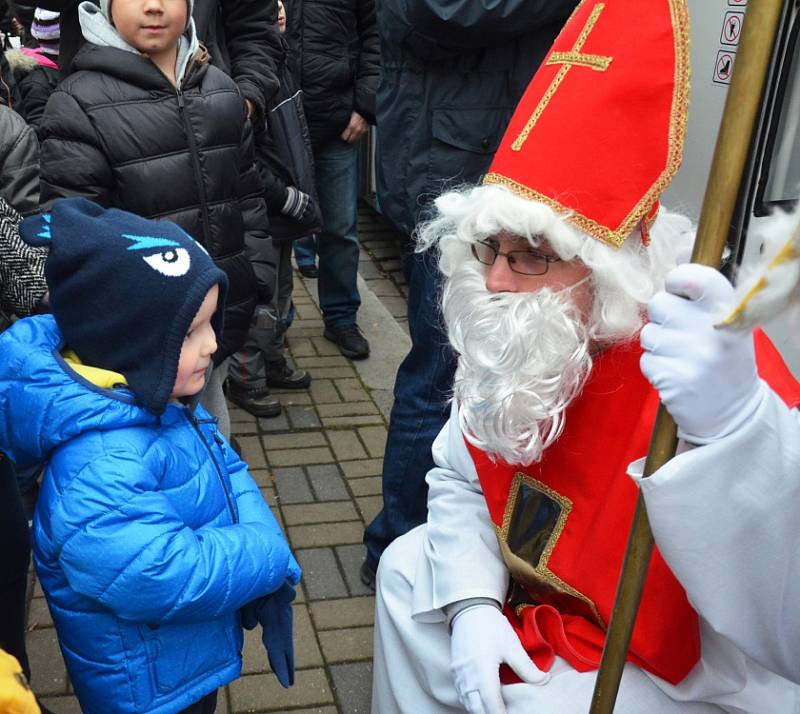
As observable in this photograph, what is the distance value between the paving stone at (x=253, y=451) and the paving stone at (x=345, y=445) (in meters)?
0.31

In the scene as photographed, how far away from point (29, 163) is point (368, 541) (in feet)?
5.31

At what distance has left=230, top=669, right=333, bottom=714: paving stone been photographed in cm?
257

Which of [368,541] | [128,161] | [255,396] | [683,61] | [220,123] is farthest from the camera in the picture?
[255,396]

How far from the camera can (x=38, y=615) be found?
2.85 metres

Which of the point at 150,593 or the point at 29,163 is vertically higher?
the point at 29,163

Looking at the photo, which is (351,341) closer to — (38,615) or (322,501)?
(322,501)

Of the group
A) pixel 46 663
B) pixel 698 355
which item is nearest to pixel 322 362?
pixel 46 663

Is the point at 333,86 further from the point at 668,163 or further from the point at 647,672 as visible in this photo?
the point at 647,672

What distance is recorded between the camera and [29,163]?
9.41ft

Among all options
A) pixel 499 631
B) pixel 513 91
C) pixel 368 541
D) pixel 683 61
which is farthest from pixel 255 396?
pixel 683 61

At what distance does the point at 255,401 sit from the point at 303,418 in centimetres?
23

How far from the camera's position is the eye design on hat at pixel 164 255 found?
1774mm

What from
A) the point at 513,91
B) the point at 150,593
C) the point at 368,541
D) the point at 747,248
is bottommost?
the point at 368,541

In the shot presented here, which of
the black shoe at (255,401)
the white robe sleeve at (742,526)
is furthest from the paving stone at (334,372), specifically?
the white robe sleeve at (742,526)
